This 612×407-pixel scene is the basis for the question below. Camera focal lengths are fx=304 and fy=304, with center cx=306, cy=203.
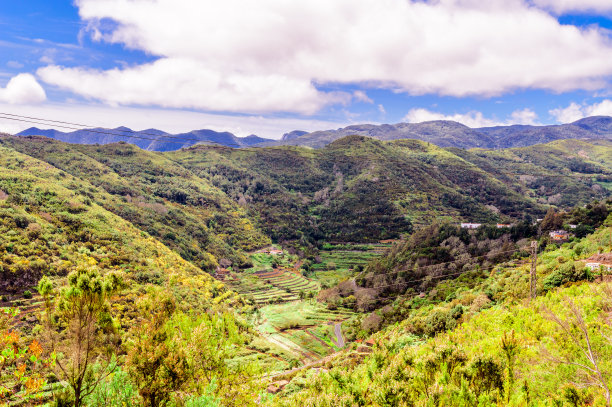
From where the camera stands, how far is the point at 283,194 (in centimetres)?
15962

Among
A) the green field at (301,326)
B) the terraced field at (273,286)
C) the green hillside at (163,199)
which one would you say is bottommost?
the terraced field at (273,286)

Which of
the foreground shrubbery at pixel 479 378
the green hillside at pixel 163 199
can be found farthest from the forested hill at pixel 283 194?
the foreground shrubbery at pixel 479 378

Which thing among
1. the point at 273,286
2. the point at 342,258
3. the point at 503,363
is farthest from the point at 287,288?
the point at 503,363

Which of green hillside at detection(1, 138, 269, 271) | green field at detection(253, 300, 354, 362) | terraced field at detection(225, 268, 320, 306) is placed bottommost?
terraced field at detection(225, 268, 320, 306)

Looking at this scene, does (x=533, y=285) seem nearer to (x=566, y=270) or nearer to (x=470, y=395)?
(x=566, y=270)

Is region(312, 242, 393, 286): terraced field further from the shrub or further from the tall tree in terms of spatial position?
the tall tree

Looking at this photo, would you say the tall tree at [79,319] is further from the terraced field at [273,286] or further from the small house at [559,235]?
the small house at [559,235]

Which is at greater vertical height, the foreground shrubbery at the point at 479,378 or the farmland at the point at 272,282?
the foreground shrubbery at the point at 479,378

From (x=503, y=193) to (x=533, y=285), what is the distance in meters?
153

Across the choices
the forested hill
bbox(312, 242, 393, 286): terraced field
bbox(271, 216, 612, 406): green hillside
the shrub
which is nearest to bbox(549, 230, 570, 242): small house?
bbox(271, 216, 612, 406): green hillside

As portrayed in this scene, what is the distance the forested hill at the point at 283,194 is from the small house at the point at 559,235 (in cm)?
6148

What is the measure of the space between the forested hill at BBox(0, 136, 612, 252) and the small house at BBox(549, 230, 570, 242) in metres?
61.5

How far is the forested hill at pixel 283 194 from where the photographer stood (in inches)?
3898

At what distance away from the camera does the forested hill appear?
325ft
